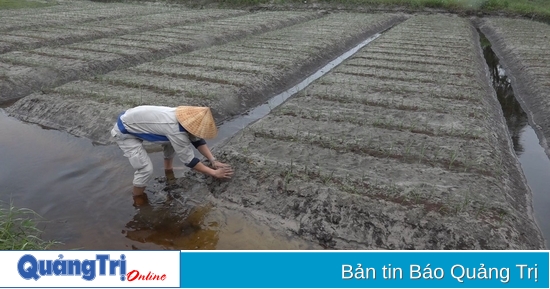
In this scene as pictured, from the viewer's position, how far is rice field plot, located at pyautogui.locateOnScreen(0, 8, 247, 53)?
12375mm

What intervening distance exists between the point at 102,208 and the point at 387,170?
3.50 metres

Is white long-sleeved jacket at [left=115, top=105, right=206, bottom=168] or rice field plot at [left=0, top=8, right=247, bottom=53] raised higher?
rice field plot at [left=0, top=8, right=247, bottom=53]

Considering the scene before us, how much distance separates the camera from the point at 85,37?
1385cm

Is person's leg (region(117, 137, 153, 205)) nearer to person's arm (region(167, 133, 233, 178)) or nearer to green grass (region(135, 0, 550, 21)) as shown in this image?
person's arm (region(167, 133, 233, 178))

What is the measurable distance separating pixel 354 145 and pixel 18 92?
23.7 feet

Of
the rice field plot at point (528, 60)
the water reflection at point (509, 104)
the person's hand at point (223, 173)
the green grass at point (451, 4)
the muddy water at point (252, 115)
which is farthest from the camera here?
the green grass at point (451, 4)

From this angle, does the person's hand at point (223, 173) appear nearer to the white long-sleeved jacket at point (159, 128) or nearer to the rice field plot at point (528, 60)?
the white long-sleeved jacket at point (159, 128)

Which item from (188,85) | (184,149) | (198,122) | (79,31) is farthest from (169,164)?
(79,31)

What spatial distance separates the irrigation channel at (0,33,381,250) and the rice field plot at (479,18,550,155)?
219 inches

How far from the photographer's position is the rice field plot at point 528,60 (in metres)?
8.40

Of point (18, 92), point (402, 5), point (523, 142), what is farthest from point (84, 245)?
point (402, 5)

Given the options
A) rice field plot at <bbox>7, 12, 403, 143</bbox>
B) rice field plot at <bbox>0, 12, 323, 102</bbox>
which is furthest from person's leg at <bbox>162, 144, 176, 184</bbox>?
rice field plot at <bbox>0, 12, 323, 102</bbox>

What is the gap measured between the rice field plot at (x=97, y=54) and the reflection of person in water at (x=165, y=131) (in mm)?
5109

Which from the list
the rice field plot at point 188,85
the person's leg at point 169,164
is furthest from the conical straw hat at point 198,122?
the rice field plot at point 188,85
